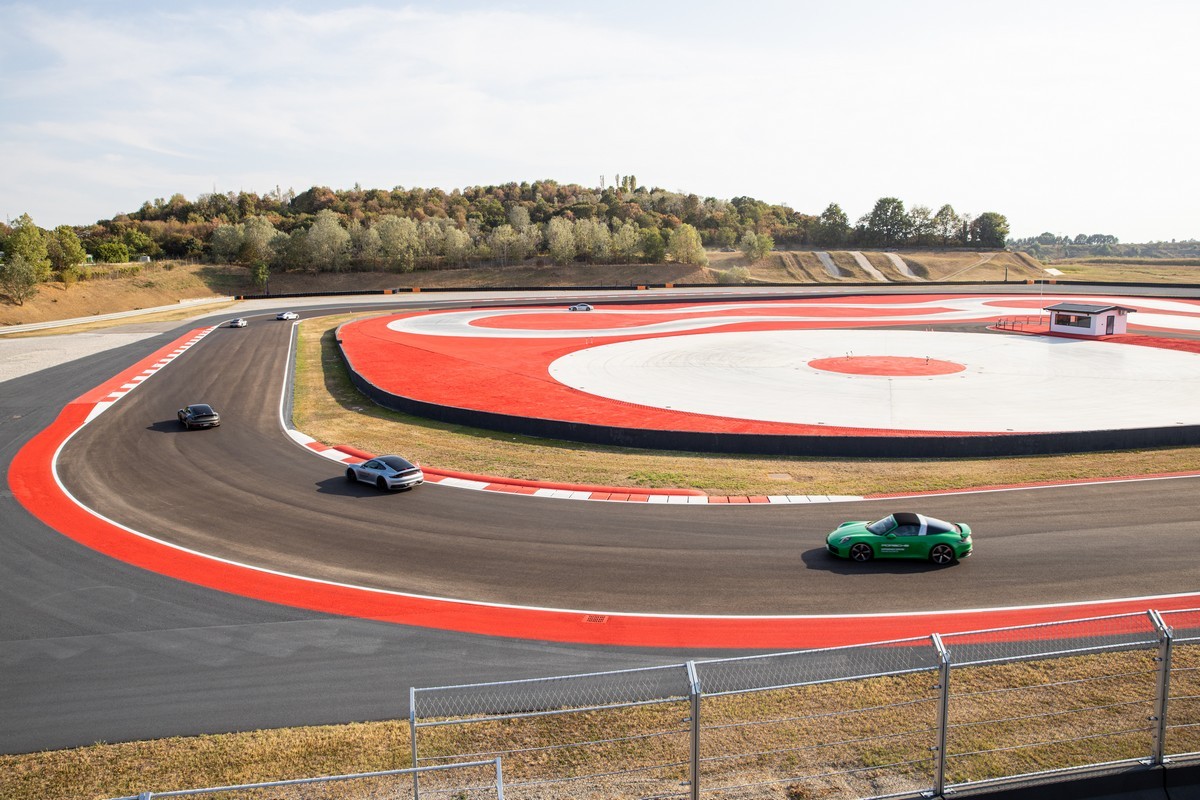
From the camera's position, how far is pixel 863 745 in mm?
11016

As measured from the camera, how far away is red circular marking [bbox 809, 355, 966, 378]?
42.9 metres

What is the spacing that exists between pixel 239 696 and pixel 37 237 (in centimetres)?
9122

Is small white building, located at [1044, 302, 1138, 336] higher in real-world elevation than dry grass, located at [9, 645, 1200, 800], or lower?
higher

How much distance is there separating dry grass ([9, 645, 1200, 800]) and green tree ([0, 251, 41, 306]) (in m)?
85.0

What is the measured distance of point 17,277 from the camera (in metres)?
79.4

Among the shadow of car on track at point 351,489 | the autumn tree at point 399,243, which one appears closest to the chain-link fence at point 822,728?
the shadow of car on track at point 351,489

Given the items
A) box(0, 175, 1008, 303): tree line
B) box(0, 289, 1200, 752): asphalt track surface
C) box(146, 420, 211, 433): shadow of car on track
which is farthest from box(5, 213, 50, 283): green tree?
box(0, 289, 1200, 752): asphalt track surface

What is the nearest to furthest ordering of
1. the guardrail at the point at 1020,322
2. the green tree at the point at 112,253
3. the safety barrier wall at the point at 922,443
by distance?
1. the safety barrier wall at the point at 922,443
2. the guardrail at the point at 1020,322
3. the green tree at the point at 112,253

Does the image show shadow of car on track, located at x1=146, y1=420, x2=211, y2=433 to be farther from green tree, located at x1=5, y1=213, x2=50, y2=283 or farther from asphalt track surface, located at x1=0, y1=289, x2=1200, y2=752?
green tree, located at x1=5, y1=213, x2=50, y2=283

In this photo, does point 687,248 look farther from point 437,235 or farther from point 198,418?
point 198,418

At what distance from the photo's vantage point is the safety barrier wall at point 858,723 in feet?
31.5

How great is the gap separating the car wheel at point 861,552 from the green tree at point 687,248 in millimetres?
108837

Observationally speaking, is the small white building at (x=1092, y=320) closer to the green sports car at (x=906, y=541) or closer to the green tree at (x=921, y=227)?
the green sports car at (x=906, y=541)

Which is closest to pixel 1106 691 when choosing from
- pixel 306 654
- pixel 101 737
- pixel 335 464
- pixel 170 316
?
pixel 306 654
